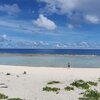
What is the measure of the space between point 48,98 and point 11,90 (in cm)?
352

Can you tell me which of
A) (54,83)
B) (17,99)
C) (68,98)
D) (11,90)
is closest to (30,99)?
(17,99)

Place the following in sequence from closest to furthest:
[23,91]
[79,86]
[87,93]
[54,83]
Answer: [87,93]
[23,91]
[79,86]
[54,83]

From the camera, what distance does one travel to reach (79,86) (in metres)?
19.0

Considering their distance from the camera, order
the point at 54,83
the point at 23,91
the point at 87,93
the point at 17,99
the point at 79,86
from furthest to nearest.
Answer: the point at 54,83
the point at 79,86
the point at 23,91
the point at 87,93
the point at 17,99

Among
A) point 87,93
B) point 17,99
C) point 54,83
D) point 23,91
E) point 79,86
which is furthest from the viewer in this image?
point 54,83

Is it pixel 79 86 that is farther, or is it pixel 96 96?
pixel 79 86

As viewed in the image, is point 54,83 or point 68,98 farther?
point 54,83

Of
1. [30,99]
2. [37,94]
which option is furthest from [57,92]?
[30,99]

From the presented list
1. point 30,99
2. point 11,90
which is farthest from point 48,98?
point 11,90

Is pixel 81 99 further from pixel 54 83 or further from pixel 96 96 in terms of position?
pixel 54 83

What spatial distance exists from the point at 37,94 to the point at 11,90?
2.17 metres

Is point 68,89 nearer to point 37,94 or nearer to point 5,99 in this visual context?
point 37,94

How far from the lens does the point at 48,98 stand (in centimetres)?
1495

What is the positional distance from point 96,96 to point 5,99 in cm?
461
